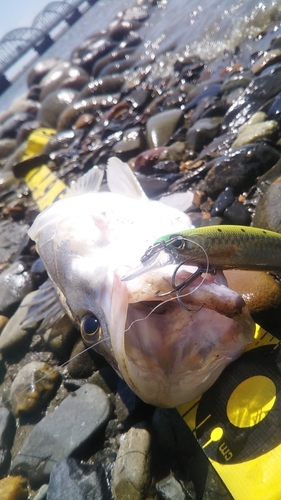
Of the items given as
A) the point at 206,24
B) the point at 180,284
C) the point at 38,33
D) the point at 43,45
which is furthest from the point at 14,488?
the point at 38,33

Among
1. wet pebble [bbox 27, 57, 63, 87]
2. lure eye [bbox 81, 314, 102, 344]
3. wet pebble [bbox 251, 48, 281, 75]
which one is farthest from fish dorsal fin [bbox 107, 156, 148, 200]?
wet pebble [bbox 27, 57, 63, 87]

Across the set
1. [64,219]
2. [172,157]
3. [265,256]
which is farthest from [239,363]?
[172,157]

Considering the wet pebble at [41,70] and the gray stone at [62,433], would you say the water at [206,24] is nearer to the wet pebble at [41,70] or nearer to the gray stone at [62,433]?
the wet pebble at [41,70]

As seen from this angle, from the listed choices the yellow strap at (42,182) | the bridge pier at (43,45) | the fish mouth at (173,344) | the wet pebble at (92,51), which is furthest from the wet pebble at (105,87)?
the bridge pier at (43,45)

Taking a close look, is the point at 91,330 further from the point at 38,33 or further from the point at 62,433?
the point at 38,33

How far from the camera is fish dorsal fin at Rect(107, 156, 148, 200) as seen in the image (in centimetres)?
447

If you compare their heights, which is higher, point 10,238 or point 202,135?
point 10,238

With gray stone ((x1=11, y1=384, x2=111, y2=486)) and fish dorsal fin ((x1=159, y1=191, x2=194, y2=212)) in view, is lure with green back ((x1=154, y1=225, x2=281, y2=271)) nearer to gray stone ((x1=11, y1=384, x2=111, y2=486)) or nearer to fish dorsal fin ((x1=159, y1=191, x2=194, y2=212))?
gray stone ((x1=11, y1=384, x2=111, y2=486))

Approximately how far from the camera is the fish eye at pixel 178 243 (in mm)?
2020

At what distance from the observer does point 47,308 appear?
4215 mm

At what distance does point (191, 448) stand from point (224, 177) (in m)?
3.15

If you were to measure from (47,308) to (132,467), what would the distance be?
2.10 meters

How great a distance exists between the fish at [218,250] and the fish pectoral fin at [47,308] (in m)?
2.12

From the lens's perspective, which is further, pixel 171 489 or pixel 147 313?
pixel 171 489
